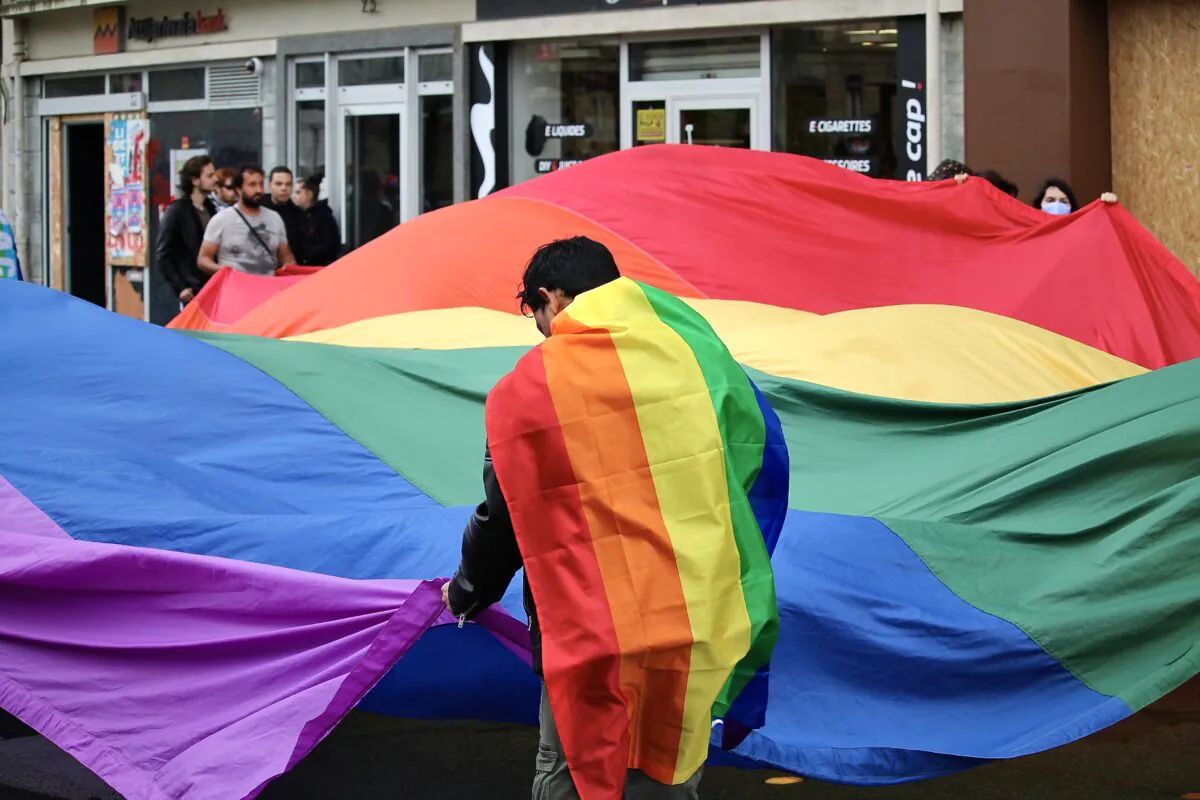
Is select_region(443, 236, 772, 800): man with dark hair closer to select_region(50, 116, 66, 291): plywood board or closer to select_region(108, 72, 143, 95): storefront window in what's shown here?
select_region(108, 72, 143, 95): storefront window

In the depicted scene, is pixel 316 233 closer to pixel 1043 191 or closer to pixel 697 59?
pixel 697 59

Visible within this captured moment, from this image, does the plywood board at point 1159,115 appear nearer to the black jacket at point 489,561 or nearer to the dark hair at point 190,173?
the dark hair at point 190,173

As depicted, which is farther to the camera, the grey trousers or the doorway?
the doorway

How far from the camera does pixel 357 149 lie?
15500 millimetres

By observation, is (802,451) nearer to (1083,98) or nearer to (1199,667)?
(1199,667)

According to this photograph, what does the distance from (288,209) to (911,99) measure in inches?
180

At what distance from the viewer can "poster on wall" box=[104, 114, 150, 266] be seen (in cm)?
1748

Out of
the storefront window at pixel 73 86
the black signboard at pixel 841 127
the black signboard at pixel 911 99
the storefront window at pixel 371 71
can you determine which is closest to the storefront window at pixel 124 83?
the storefront window at pixel 73 86

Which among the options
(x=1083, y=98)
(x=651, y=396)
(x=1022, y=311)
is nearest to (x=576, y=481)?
(x=651, y=396)

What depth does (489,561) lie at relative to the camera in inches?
122

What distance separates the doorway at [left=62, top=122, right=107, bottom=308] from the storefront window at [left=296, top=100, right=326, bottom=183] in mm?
4000

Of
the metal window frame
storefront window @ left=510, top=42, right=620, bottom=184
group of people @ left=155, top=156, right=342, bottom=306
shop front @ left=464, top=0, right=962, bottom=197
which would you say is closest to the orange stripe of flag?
group of people @ left=155, top=156, right=342, bottom=306

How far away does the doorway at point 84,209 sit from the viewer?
61.7 ft

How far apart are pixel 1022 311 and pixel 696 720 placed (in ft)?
13.3
